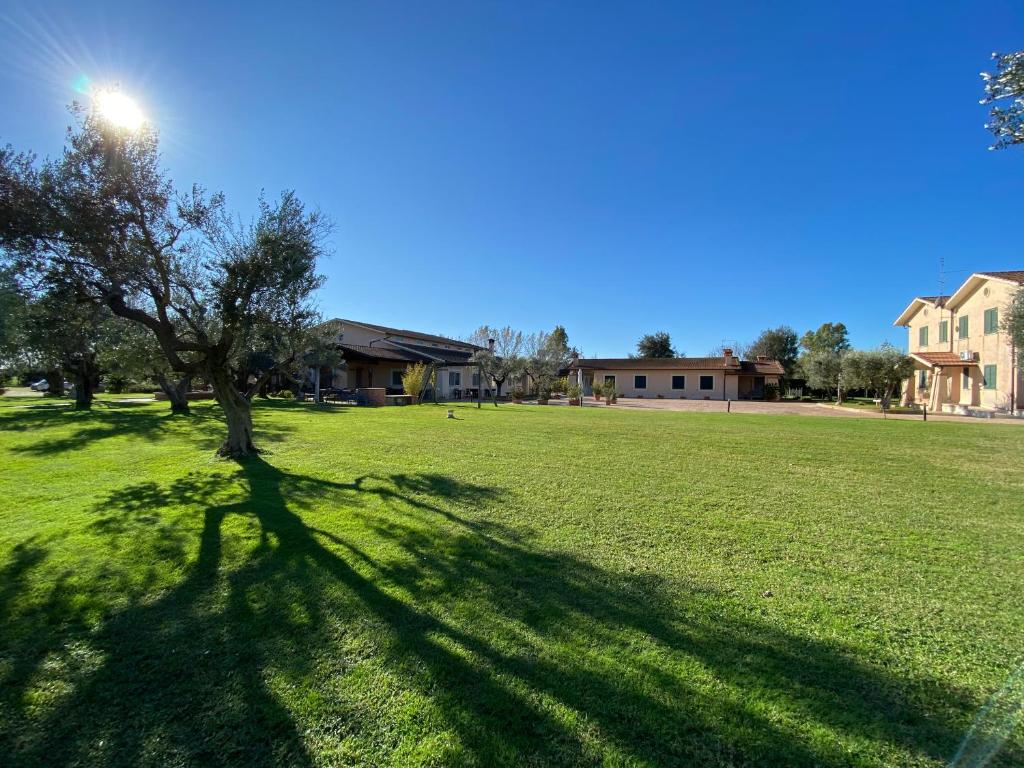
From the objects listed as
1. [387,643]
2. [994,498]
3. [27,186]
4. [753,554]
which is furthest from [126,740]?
[994,498]

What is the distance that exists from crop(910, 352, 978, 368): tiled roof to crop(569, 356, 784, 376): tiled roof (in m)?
12.7

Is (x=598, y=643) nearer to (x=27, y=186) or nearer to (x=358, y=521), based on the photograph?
(x=358, y=521)

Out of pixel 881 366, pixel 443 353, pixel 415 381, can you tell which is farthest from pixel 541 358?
pixel 881 366

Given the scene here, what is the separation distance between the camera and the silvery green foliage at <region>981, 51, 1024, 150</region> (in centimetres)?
303

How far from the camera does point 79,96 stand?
6.45 meters

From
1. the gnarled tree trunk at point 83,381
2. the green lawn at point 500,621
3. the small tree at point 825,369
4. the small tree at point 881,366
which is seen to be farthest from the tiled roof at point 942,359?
the gnarled tree trunk at point 83,381

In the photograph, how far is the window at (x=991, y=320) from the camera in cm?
2227

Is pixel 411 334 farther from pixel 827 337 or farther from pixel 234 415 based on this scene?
pixel 827 337

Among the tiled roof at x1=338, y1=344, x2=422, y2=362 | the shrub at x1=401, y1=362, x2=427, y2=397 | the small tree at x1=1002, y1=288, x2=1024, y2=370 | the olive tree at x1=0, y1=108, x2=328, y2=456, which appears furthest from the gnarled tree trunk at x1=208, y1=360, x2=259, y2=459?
the small tree at x1=1002, y1=288, x2=1024, y2=370

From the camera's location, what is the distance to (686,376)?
4128cm

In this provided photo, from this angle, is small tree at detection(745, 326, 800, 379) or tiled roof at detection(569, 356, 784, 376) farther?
small tree at detection(745, 326, 800, 379)

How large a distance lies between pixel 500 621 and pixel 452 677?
616 millimetres

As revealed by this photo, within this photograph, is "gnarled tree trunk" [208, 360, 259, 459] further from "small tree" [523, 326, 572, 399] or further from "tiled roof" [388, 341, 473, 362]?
"small tree" [523, 326, 572, 399]

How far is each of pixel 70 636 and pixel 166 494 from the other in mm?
3831
